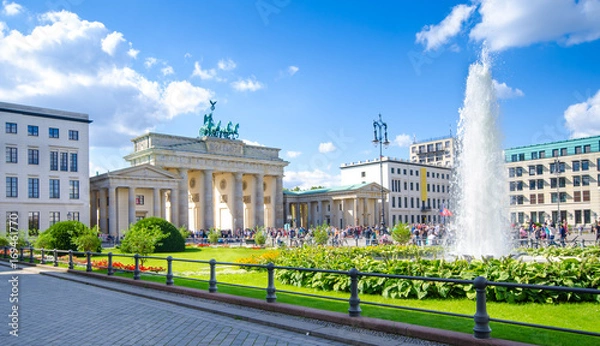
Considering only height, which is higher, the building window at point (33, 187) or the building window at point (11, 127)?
the building window at point (11, 127)

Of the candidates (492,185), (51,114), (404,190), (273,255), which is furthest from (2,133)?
(404,190)

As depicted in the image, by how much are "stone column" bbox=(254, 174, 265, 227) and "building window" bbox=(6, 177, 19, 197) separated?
40.6 m

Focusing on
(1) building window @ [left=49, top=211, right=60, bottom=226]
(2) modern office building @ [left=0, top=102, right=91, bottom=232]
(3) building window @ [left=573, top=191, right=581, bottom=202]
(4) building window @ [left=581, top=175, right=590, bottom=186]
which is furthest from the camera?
(3) building window @ [left=573, top=191, right=581, bottom=202]

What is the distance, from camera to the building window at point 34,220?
54562 mm

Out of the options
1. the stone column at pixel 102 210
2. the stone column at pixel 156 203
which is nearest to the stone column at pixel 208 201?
the stone column at pixel 156 203

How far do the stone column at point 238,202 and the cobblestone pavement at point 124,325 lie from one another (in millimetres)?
67419

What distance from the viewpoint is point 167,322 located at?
10.8 meters

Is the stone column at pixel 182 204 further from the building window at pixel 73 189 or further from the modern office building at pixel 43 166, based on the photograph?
the building window at pixel 73 189

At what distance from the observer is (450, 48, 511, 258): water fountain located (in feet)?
67.6

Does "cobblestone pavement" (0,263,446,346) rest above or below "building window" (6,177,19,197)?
below

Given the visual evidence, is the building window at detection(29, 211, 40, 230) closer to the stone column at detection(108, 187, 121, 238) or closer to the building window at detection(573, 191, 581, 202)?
the stone column at detection(108, 187, 121, 238)

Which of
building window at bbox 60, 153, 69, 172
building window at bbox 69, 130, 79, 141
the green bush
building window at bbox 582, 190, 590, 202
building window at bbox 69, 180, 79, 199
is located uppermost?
building window at bbox 69, 130, 79, 141

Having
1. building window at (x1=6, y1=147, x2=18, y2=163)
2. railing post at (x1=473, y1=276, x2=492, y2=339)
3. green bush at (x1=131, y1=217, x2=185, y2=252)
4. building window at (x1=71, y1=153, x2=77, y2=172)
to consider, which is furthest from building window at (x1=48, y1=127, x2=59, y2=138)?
railing post at (x1=473, y1=276, x2=492, y2=339)

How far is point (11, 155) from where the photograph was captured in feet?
176
